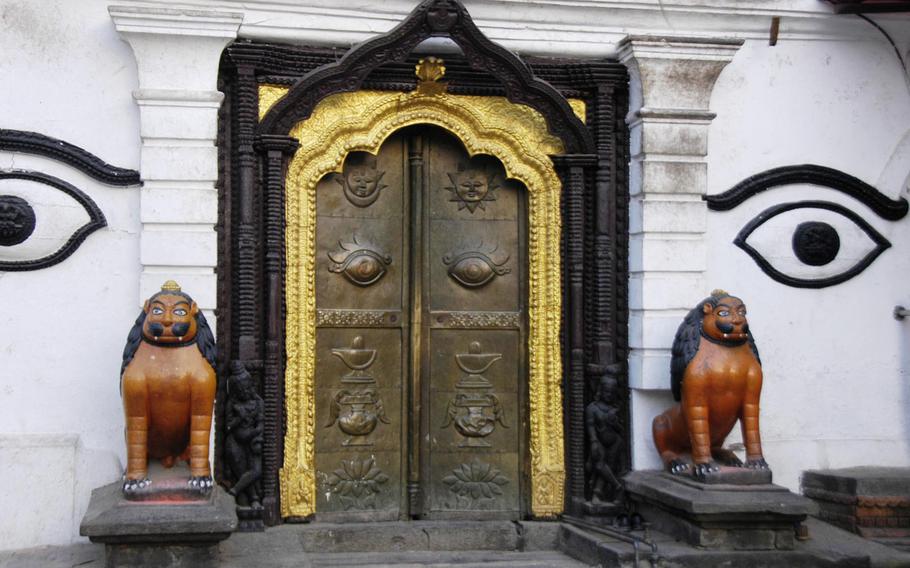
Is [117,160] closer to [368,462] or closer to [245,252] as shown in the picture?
[245,252]

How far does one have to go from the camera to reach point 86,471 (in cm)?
666

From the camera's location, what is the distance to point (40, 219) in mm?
6629

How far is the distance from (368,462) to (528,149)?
6.94ft

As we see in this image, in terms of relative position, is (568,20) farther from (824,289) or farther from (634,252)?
(824,289)

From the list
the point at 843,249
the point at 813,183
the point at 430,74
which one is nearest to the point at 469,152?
the point at 430,74

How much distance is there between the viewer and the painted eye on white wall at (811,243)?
750cm

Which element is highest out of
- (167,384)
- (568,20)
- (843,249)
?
(568,20)

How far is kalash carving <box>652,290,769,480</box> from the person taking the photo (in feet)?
21.8

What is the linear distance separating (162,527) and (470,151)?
2.89 meters

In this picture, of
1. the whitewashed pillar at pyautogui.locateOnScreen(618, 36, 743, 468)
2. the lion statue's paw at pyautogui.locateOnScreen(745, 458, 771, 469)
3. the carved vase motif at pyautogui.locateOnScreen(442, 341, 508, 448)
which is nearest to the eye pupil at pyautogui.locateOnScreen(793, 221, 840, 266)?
the whitewashed pillar at pyautogui.locateOnScreen(618, 36, 743, 468)

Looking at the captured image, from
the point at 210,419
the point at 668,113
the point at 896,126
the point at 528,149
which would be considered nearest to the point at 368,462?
the point at 210,419

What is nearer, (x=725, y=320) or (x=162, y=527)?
(x=162, y=527)

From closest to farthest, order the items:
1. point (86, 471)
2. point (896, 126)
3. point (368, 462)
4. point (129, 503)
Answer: point (129, 503) → point (86, 471) → point (368, 462) → point (896, 126)

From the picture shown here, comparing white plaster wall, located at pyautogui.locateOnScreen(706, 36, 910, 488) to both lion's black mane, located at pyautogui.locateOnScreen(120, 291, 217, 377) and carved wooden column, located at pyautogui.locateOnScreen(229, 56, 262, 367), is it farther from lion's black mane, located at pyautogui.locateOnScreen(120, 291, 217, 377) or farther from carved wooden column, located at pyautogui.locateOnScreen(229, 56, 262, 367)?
lion's black mane, located at pyautogui.locateOnScreen(120, 291, 217, 377)
